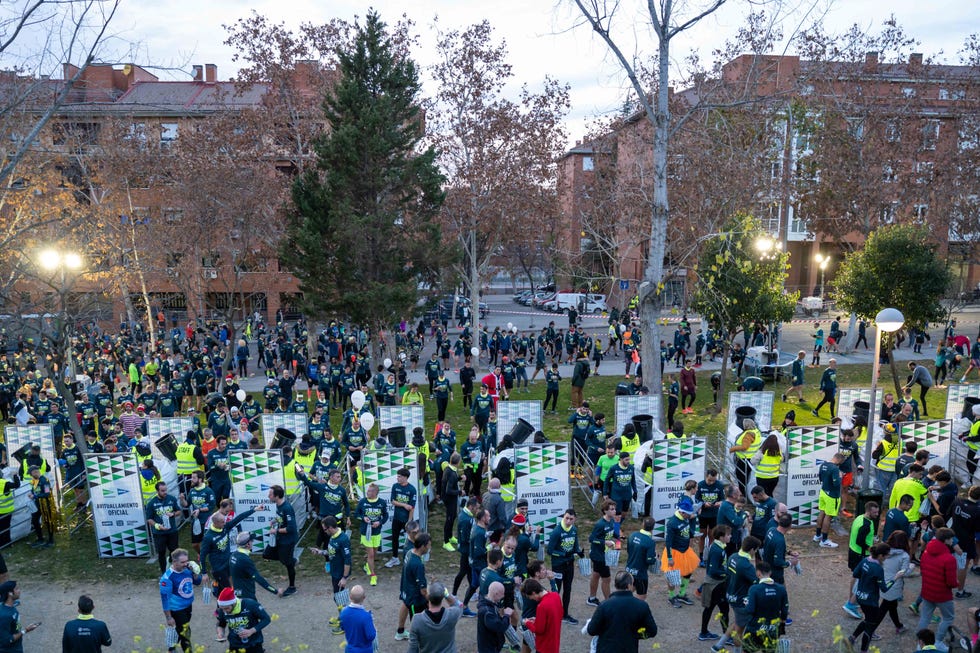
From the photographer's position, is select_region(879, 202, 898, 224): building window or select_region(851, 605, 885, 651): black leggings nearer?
select_region(851, 605, 885, 651): black leggings

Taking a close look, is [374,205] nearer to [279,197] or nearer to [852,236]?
[279,197]

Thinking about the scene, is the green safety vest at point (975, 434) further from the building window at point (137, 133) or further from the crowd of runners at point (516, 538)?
the building window at point (137, 133)

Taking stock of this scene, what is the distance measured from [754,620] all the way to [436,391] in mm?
12207

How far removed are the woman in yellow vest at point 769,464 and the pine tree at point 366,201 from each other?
46.7ft

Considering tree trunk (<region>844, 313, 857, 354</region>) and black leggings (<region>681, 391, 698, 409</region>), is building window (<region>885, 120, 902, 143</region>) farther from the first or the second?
black leggings (<region>681, 391, 698, 409</region>)

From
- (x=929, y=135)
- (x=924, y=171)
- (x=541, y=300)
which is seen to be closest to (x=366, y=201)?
(x=924, y=171)

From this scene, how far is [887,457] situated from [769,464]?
2622 mm

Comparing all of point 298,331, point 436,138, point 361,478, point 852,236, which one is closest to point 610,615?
point 361,478

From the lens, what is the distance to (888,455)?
12.3 meters

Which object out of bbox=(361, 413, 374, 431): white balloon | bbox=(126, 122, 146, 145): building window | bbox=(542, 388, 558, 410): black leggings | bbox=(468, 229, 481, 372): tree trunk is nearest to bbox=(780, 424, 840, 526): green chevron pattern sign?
bbox=(361, 413, 374, 431): white balloon

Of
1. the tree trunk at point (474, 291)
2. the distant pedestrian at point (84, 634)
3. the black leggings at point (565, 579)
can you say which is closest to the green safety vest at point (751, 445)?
the black leggings at point (565, 579)

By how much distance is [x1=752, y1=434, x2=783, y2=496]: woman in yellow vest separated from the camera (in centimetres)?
1131

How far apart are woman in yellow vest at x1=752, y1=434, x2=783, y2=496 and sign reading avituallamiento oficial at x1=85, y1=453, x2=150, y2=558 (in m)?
10.1

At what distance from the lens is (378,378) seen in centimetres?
1964
